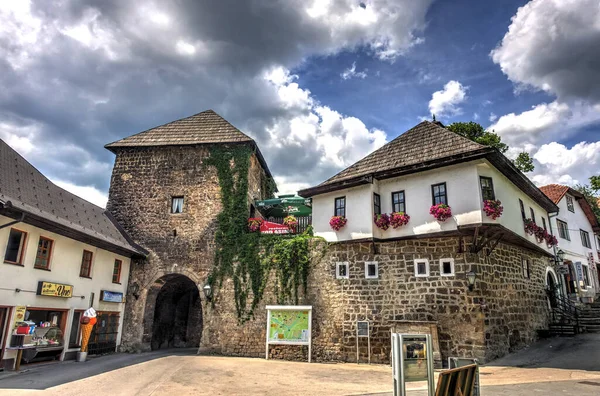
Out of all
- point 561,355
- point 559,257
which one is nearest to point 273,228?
point 561,355

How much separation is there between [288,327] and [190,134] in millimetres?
11472

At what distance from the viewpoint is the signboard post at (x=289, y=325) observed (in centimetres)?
1474

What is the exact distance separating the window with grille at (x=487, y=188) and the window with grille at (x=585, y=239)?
51.4 feet

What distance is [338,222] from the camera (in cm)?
1527

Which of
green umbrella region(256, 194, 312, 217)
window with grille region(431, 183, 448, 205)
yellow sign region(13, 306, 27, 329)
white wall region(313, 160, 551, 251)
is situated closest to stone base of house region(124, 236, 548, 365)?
white wall region(313, 160, 551, 251)

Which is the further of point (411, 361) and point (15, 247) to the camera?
point (15, 247)

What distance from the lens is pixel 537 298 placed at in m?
16.7

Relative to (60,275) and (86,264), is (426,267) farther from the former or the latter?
(86,264)

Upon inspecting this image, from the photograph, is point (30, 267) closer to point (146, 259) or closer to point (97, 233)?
point (97, 233)

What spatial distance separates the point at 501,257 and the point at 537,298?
4184 mm

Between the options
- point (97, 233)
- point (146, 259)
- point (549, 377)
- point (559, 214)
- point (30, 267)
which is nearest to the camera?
point (549, 377)

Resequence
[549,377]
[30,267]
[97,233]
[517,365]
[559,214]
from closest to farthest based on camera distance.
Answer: [549,377] < [517,365] < [30,267] < [97,233] < [559,214]

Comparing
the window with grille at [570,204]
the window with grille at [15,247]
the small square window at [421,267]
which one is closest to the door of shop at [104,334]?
the window with grille at [15,247]

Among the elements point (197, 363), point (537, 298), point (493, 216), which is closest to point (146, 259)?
point (197, 363)
